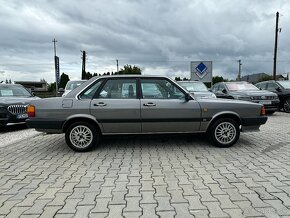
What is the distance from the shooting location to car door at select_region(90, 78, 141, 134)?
19.6 feet

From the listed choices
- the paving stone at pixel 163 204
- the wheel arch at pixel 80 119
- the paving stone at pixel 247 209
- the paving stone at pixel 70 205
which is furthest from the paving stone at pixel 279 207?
the wheel arch at pixel 80 119

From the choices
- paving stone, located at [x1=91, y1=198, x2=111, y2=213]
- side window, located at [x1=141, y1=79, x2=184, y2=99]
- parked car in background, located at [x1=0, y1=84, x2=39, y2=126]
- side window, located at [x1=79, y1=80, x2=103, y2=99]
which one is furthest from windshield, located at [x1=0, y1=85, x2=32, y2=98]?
paving stone, located at [x1=91, y1=198, x2=111, y2=213]

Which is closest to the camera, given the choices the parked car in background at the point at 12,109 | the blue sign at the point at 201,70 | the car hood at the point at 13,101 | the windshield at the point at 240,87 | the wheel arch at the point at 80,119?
the wheel arch at the point at 80,119

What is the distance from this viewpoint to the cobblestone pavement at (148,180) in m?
3.44

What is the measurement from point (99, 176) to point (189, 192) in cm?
146

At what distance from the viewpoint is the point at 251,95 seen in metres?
12.5

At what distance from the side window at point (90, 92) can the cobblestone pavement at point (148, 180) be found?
114 centimetres

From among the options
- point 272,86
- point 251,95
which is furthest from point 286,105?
point 251,95

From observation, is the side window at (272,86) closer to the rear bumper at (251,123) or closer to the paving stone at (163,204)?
the rear bumper at (251,123)

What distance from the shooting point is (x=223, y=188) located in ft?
13.3

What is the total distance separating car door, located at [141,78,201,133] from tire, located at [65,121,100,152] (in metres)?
1.02

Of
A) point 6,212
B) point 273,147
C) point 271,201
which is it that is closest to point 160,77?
point 273,147

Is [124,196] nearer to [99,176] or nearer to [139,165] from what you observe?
[99,176]

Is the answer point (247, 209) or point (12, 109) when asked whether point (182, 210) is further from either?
point (12, 109)
